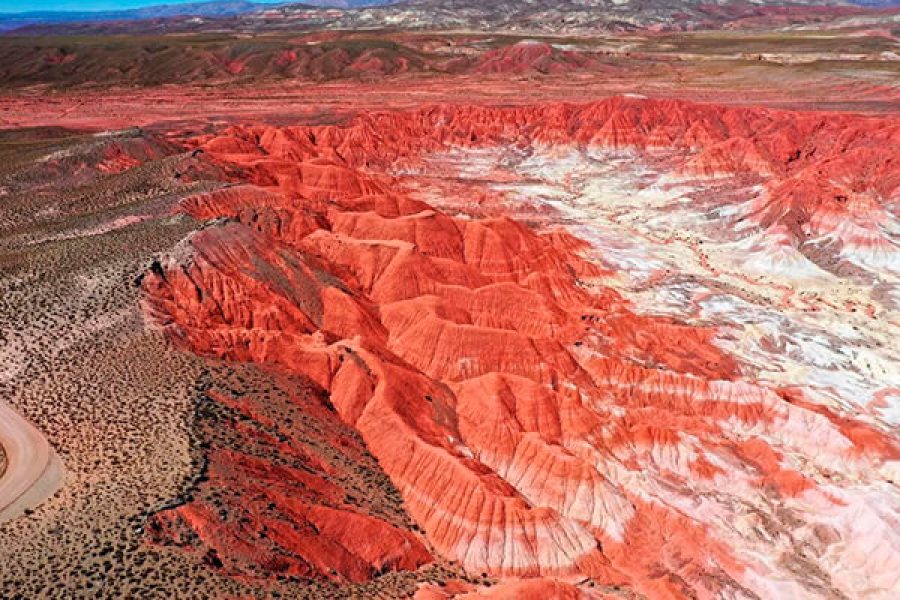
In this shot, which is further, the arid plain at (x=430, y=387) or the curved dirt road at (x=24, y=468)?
the arid plain at (x=430, y=387)

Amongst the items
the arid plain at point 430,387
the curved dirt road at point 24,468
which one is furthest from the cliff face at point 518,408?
the curved dirt road at point 24,468

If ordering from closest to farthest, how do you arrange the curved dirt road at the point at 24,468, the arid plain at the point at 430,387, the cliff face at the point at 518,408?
the curved dirt road at the point at 24,468
the arid plain at the point at 430,387
the cliff face at the point at 518,408

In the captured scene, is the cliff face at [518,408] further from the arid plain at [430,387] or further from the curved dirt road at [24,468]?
the curved dirt road at [24,468]

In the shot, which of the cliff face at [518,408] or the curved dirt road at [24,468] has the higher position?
the curved dirt road at [24,468]

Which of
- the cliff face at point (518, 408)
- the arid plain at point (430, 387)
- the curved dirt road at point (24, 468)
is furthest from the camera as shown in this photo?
the cliff face at point (518, 408)

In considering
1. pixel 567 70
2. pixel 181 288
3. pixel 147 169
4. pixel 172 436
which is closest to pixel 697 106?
pixel 567 70

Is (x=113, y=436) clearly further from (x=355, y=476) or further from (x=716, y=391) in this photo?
(x=716, y=391)

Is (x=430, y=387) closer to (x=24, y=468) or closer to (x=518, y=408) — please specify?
(x=518, y=408)

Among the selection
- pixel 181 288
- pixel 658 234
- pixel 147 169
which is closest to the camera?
pixel 181 288
